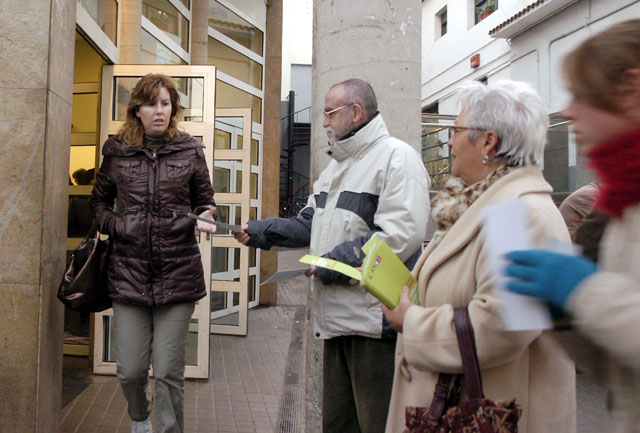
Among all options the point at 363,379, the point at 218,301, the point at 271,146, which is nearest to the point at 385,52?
the point at 363,379

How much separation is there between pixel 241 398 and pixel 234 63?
18.7 feet

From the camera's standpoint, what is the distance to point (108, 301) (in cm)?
326

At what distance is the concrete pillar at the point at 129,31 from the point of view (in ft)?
17.9

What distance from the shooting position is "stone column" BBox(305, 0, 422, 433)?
3553mm

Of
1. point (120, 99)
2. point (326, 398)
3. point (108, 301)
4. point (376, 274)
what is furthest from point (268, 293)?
point (376, 274)

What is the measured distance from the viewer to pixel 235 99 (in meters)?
8.79

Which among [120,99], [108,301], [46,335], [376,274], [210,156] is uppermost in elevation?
[120,99]

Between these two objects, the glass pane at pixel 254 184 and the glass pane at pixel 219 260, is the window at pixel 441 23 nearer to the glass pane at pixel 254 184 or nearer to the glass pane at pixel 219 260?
the glass pane at pixel 254 184

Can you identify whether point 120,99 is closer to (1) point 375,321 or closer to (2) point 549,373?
(1) point 375,321

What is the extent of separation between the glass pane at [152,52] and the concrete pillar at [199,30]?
28.7 inches

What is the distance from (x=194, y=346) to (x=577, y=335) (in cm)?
440

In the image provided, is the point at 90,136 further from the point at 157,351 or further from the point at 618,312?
the point at 618,312

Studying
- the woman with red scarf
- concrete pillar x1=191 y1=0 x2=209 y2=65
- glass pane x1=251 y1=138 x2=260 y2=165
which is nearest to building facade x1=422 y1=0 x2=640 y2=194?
glass pane x1=251 y1=138 x2=260 y2=165

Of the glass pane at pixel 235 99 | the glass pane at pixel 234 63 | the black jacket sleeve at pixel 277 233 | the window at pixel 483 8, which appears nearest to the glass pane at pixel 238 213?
the glass pane at pixel 235 99
